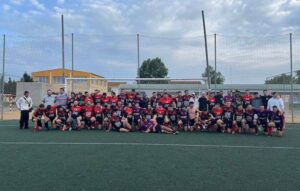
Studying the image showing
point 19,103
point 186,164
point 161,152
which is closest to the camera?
point 186,164

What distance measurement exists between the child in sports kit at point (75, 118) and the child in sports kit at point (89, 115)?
6.8 inches

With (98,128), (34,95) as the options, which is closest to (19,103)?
(98,128)

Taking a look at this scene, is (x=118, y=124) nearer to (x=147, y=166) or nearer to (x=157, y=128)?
(x=157, y=128)

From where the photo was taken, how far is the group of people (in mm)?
12156

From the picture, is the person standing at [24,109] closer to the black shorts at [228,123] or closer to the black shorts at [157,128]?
the black shorts at [157,128]

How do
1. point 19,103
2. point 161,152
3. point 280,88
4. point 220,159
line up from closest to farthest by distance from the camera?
point 220,159 → point 161,152 → point 19,103 → point 280,88

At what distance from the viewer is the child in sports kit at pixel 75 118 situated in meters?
12.9

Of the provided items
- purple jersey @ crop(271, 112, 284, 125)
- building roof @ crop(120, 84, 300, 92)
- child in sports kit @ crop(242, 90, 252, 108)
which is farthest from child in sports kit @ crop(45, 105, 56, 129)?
purple jersey @ crop(271, 112, 284, 125)

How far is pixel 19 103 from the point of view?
43.2 feet

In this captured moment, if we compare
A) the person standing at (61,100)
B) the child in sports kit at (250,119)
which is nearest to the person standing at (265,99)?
the child in sports kit at (250,119)

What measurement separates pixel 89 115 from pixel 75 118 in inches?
20.5

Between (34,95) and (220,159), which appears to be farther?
(34,95)

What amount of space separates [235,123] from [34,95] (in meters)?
20.7

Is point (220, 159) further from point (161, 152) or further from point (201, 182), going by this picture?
point (201, 182)
